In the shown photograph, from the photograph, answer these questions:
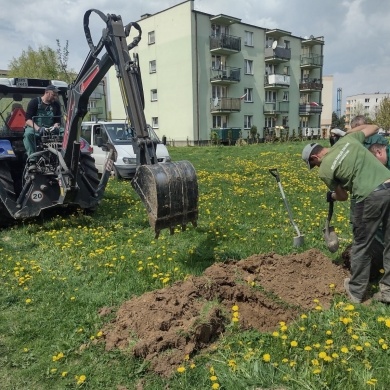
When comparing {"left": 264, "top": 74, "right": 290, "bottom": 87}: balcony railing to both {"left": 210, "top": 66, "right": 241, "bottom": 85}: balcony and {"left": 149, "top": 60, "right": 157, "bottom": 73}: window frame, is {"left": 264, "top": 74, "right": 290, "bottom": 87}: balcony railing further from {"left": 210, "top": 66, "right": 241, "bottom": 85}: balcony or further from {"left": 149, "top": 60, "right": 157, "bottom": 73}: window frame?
{"left": 149, "top": 60, "right": 157, "bottom": 73}: window frame

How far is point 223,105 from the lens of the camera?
35969 mm

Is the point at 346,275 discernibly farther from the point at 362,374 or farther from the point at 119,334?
the point at 119,334

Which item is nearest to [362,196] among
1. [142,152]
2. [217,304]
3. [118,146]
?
[217,304]

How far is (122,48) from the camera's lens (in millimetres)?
5238

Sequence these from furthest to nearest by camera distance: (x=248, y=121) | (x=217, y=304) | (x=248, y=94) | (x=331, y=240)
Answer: (x=248, y=94) → (x=248, y=121) → (x=331, y=240) → (x=217, y=304)

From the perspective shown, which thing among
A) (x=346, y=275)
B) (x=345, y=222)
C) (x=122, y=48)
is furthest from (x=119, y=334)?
(x=345, y=222)

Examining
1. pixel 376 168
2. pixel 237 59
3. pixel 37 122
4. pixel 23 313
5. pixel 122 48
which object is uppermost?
pixel 237 59

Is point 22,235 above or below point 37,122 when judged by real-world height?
below

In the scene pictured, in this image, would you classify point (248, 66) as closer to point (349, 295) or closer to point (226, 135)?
point (226, 135)

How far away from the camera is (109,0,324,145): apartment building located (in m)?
34.6

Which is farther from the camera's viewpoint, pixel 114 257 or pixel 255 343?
pixel 114 257

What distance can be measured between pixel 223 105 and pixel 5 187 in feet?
99.5

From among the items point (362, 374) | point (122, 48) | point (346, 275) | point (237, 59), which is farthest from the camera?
point (237, 59)

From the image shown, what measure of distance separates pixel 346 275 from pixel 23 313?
12.3 ft
